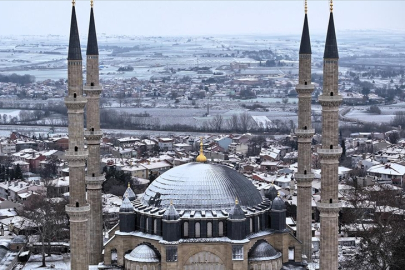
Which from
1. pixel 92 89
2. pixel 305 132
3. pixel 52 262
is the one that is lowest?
pixel 52 262

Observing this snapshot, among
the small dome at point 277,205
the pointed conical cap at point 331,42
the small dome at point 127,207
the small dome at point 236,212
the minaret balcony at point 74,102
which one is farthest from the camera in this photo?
the small dome at point 277,205

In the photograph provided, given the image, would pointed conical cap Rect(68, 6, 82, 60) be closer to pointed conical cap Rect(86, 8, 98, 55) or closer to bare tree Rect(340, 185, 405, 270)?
pointed conical cap Rect(86, 8, 98, 55)

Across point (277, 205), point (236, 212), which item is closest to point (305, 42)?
point (277, 205)

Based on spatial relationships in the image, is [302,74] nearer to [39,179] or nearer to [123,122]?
[39,179]

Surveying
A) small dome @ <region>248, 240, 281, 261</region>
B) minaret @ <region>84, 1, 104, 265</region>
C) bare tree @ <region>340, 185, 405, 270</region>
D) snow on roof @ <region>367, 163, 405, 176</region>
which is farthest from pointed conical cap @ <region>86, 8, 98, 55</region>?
snow on roof @ <region>367, 163, 405, 176</region>

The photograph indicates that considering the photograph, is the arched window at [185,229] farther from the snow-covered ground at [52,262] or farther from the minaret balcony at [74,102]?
the snow-covered ground at [52,262]

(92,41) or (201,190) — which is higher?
(92,41)

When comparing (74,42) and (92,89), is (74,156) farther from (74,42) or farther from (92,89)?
(92,89)

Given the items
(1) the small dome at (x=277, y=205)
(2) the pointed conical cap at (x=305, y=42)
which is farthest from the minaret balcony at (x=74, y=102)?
(2) the pointed conical cap at (x=305, y=42)
